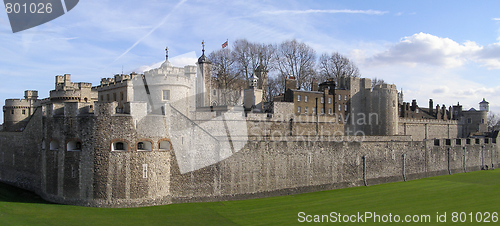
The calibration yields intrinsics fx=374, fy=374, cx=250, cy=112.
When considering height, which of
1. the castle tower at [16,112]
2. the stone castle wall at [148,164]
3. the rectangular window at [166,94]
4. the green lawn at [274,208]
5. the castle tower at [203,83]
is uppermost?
the castle tower at [203,83]

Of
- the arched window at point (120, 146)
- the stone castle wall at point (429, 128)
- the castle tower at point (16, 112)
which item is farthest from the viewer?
the stone castle wall at point (429, 128)

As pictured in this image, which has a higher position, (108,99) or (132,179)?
(108,99)

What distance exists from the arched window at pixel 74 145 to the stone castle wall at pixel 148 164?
196 millimetres

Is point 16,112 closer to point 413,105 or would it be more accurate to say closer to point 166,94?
point 166,94

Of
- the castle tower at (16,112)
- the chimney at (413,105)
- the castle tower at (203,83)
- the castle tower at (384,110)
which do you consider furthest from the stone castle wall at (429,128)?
the castle tower at (16,112)

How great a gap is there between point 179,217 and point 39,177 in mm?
11739

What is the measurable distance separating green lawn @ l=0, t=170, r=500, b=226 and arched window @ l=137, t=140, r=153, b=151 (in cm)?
341

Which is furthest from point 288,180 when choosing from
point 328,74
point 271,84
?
point 328,74

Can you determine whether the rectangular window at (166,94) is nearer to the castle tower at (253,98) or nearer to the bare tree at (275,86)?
the castle tower at (253,98)

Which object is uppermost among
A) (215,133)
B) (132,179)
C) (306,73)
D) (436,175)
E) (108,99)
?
(306,73)

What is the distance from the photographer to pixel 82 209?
20562mm

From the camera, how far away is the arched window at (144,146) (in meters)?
22.0

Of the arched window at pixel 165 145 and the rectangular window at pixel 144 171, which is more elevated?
the arched window at pixel 165 145

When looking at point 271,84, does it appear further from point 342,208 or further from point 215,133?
point 342,208
